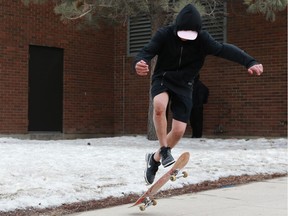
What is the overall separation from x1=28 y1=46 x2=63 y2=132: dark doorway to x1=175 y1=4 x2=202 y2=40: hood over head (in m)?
10.6

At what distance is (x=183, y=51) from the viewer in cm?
545

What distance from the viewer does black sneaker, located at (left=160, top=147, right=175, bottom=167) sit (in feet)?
17.5

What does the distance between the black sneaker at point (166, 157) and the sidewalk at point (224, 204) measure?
0.55 metres

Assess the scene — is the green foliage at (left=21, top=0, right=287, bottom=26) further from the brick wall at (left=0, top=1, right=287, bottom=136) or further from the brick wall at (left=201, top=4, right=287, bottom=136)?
the brick wall at (left=0, top=1, right=287, bottom=136)

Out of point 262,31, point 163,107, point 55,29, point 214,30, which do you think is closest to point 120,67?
point 55,29

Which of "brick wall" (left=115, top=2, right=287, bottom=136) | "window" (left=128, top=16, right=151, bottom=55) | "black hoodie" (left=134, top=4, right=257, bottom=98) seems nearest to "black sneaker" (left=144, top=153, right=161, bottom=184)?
"black hoodie" (left=134, top=4, right=257, bottom=98)

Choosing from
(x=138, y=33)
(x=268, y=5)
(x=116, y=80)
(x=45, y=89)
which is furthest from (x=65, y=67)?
(x=268, y=5)

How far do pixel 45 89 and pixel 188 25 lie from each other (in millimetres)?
10830

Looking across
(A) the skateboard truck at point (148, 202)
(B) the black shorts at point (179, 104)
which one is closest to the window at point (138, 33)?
(B) the black shorts at point (179, 104)

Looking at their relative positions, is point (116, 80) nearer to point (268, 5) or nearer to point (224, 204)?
point (268, 5)

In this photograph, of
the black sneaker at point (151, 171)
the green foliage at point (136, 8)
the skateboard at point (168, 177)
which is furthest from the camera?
the green foliage at point (136, 8)

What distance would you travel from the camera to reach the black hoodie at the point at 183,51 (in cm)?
532

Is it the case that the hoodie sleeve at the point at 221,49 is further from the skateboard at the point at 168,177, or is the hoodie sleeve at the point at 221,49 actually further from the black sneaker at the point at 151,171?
the black sneaker at the point at 151,171

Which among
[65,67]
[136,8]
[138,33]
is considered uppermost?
[136,8]
